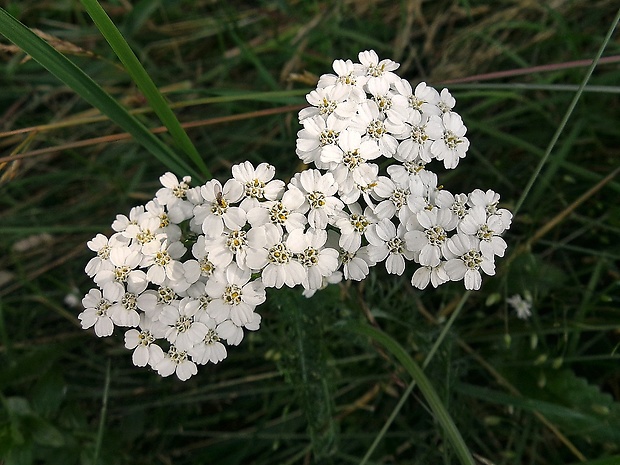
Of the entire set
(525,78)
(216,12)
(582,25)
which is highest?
(216,12)

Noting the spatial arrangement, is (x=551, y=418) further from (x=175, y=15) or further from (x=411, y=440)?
(x=175, y=15)

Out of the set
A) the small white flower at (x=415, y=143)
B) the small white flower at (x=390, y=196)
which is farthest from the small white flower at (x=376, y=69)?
the small white flower at (x=390, y=196)

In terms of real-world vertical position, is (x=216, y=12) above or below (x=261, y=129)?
above

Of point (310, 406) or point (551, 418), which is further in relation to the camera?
point (551, 418)

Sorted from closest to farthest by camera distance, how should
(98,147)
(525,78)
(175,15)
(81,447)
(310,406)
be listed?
(310,406) < (81,447) < (525,78) < (98,147) < (175,15)

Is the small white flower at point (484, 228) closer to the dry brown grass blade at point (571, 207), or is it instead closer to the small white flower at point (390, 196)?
the small white flower at point (390, 196)

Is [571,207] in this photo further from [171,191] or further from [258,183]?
[171,191]

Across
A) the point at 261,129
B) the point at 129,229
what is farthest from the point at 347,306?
the point at 261,129
